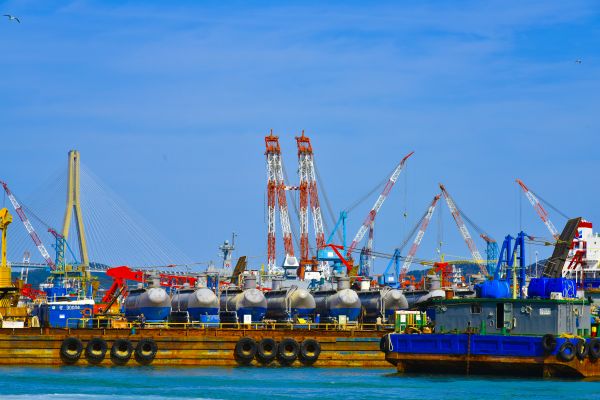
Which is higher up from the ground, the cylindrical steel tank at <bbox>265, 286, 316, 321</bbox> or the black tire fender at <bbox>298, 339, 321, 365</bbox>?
the cylindrical steel tank at <bbox>265, 286, 316, 321</bbox>

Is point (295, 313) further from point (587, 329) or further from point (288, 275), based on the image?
point (288, 275)

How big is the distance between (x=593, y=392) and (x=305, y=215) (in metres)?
103

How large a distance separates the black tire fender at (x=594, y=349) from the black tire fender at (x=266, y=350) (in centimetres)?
2164

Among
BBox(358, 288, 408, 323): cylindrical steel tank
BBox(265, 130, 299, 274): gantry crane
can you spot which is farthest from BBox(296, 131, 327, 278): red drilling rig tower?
BBox(358, 288, 408, 323): cylindrical steel tank

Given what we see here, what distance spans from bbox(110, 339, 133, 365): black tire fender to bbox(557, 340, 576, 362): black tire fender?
2826 centimetres

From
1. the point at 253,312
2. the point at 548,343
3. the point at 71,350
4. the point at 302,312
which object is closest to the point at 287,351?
the point at 253,312

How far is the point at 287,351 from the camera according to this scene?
78250 millimetres

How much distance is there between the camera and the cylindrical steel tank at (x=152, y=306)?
8388 centimetres

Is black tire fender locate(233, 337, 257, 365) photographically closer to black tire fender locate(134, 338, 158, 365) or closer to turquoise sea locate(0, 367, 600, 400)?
turquoise sea locate(0, 367, 600, 400)

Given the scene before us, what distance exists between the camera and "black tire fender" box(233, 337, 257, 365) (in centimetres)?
7762

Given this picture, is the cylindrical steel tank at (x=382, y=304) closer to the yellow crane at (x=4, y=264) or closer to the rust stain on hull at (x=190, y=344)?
the rust stain on hull at (x=190, y=344)

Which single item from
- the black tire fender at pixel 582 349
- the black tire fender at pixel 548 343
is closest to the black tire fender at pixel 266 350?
the black tire fender at pixel 548 343

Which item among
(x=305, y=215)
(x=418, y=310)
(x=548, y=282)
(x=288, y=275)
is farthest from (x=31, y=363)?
(x=305, y=215)

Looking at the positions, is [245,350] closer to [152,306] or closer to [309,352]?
[309,352]
